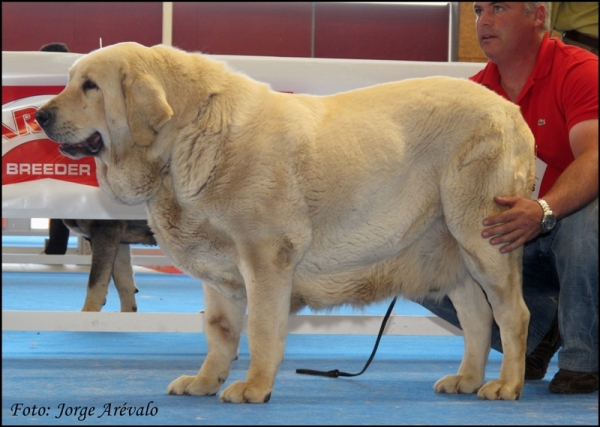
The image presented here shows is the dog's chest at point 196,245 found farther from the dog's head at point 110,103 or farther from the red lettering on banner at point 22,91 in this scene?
the red lettering on banner at point 22,91

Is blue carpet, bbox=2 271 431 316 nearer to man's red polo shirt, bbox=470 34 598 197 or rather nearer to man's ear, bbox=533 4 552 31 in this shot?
man's red polo shirt, bbox=470 34 598 197

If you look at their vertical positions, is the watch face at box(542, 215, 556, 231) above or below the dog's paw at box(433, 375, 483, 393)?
above

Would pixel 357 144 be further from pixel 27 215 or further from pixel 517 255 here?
pixel 27 215

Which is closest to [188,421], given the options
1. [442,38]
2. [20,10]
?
[20,10]

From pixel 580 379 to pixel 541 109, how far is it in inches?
38.0

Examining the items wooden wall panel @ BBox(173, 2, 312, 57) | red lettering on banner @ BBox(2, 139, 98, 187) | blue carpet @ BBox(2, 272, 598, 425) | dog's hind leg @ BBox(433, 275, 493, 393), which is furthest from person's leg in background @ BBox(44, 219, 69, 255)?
dog's hind leg @ BBox(433, 275, 493, 393)

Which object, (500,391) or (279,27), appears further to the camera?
(279,27)

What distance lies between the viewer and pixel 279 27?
9406mm

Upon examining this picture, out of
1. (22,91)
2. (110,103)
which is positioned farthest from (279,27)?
(110,103)

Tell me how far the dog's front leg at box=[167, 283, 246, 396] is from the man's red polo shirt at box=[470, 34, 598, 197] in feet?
4.02

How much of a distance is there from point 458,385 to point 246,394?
0.76 meters

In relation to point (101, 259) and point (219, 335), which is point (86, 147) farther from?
point (101, 259)

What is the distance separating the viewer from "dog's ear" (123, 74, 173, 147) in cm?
207

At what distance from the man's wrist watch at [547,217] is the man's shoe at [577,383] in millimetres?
511
